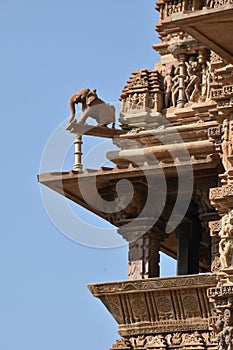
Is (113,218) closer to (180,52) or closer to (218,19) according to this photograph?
(180,52)

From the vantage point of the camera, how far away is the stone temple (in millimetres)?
34344

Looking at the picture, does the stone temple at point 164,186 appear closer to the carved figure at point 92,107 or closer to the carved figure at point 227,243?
the carved figure at point 92,107

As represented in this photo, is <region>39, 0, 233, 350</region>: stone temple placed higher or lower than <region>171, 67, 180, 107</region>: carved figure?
lower

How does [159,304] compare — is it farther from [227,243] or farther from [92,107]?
[227,243]

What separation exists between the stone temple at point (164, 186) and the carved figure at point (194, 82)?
2 cm

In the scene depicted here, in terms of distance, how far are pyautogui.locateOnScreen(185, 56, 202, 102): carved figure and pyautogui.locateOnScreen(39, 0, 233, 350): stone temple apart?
2 cm

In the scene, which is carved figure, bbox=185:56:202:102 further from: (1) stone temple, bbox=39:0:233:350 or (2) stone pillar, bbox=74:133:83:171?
(2) stone pillar, bbox=74:133:83:171

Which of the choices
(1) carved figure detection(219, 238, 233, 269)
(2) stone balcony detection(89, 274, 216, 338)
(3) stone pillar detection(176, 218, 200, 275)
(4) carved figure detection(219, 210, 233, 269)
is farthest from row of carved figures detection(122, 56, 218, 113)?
(1) carved figure detection(219, 238, 233, 269)

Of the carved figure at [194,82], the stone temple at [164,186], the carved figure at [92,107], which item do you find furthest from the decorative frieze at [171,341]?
the carved figure at [194,82]

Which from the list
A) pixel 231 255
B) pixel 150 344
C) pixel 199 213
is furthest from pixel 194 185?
pixel 231 255

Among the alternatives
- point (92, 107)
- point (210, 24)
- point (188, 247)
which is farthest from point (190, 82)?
point (210, 24)

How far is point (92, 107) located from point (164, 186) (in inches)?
76.5

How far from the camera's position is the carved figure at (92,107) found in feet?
118

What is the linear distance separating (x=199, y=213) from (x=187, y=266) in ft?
3.14
